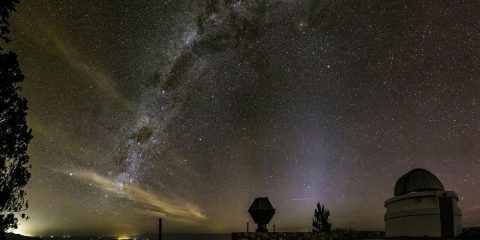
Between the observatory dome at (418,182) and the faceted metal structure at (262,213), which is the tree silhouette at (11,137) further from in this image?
the observatory dome at (418,182)

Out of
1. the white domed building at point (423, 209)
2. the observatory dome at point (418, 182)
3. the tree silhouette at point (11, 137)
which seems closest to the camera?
the tree silhouette at point (11, 137)

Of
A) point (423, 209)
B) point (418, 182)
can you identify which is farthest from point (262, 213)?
point (418, 182)

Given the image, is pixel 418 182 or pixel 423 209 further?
pixel 418 182

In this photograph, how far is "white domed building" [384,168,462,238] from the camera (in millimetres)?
22062

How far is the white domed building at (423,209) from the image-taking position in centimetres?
2206

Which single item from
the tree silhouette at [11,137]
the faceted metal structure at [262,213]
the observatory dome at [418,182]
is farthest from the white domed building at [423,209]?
the tree silhouette at [11,137]

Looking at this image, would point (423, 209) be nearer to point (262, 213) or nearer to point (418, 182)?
point (418, 182)

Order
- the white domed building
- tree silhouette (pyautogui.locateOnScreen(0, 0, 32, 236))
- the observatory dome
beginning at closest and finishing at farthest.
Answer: tree silhouette (pyautogui.locateOnScreen(0, 0, 32, 236)) < the white domed building < the observatory dome

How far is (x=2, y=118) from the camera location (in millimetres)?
14141

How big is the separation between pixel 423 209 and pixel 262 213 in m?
10.7

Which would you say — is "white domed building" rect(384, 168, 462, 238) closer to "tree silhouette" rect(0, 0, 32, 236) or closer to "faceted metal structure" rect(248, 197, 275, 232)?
"faceted metal structure" rect(248, 197, 275, 232)

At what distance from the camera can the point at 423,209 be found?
22.5 metres

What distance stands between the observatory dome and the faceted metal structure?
10.7 m

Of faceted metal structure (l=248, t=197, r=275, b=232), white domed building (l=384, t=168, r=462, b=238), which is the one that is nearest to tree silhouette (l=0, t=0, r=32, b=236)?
faceted metal structure (l=248, t=197, r=275, b=232)
